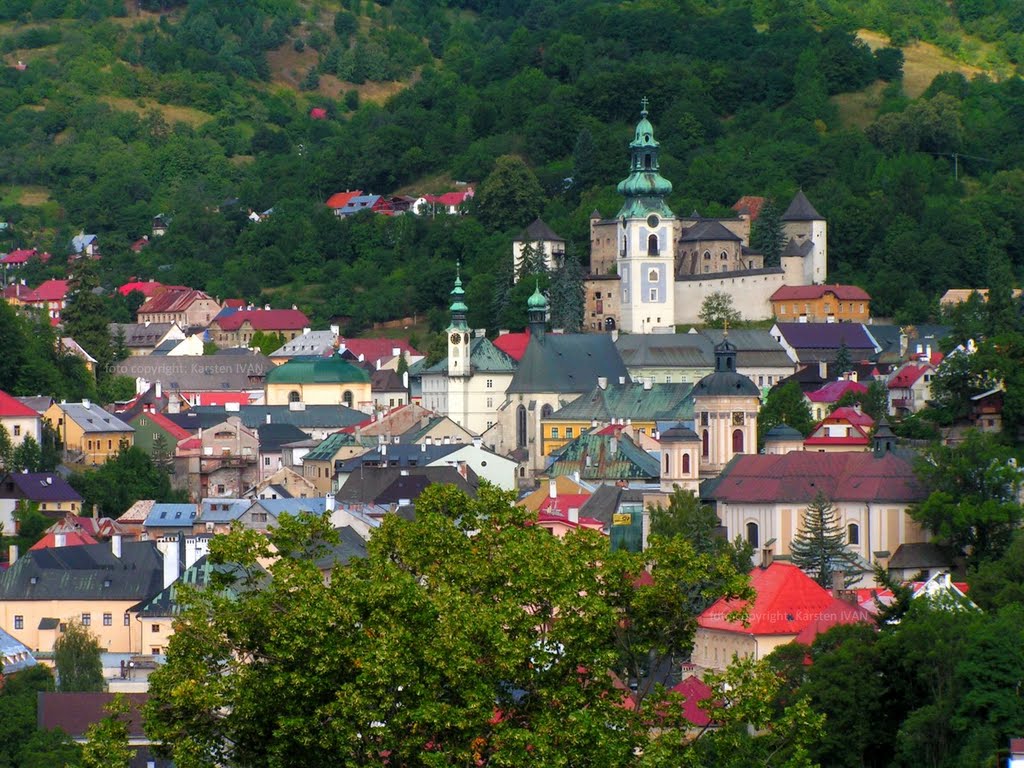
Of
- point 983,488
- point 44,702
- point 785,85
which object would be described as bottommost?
point 44,702

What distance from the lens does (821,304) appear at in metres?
107

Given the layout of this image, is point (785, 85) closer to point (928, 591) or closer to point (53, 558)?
point (53, 558)

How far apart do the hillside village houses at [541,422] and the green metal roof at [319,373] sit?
0.11 metres

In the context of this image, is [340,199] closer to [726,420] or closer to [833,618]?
[726,420]

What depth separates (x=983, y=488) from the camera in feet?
216

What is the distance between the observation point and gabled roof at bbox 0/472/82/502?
80.6m

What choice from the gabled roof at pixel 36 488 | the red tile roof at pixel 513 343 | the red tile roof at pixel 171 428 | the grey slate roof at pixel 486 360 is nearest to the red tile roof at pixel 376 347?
the red tile roof at pixel 513 343

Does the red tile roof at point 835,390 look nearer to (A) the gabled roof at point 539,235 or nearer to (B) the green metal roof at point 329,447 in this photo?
(B) the green metal roof at point 329,447

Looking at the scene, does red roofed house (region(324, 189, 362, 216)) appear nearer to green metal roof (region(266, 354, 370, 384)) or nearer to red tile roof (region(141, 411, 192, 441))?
green metal roof (region(266, 354, 370, 384))

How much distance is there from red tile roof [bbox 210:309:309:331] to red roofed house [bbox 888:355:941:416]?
39928 millimetres

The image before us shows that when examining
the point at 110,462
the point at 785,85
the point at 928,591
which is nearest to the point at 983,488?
the point at 928,591

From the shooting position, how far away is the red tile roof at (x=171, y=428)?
95.2 metres

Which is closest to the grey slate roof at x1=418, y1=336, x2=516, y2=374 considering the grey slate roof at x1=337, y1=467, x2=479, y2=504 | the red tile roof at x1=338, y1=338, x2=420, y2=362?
the grey slate roof at x1=337, y1=467, x2=479, y2=504

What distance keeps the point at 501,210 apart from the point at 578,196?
362 centimetres
